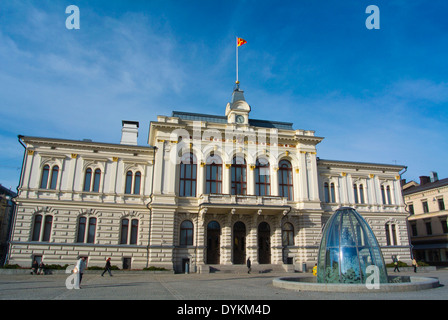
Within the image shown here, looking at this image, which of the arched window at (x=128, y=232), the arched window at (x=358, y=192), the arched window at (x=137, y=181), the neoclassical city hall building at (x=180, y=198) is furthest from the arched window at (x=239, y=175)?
the arched window at (x=358, y=192)

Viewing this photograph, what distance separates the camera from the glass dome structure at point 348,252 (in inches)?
664

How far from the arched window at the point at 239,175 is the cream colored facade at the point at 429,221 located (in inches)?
1140

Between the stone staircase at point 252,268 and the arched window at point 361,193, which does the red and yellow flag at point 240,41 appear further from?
the stone staircase at point 252,268

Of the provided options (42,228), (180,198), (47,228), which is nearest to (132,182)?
(180,198)

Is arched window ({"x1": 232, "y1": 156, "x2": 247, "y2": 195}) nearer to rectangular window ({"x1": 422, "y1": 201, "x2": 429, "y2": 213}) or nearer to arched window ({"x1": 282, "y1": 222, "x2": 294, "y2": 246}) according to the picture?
arched window ({"x1": 282, "y1": 222, "x2": 294, "y2": 246})

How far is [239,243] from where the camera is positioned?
34500 millimetres

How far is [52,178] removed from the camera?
33406mm

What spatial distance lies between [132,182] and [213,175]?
845 centimetres

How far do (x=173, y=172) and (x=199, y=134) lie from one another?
502 cm

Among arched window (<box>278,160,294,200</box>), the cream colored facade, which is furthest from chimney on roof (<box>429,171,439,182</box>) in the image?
arched window (<box>278,160,294,200</box>)

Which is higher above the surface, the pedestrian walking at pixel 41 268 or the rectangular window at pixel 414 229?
the rectangular window at pixel 414 229

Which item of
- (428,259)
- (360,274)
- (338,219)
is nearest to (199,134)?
(338,219)

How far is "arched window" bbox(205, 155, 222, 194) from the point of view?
35531 mm
